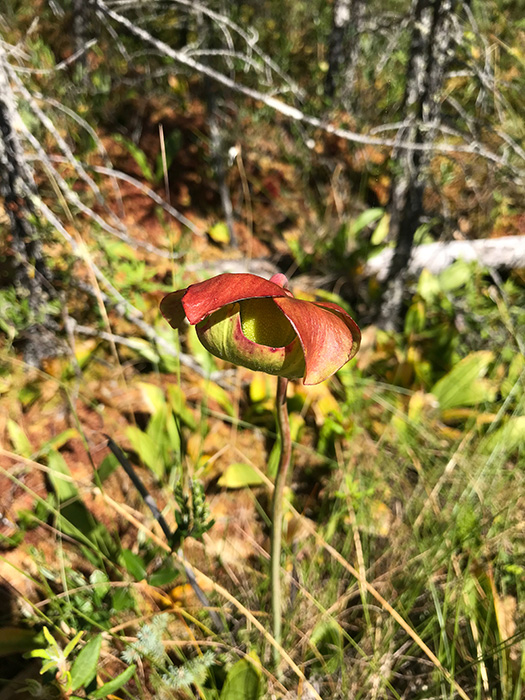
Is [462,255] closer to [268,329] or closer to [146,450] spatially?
[146,450]

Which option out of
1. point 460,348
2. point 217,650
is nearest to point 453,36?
point 460,348

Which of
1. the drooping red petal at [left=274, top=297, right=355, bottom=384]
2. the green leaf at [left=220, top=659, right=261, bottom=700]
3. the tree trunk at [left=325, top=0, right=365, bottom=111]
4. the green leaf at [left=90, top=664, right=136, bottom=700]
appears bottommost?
the green leaf at [left=220, top=659, right=261, bottom=700]

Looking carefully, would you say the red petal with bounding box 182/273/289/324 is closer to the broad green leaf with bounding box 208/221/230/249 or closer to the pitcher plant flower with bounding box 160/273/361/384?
the pitcher plant flower with bounding box 160/273/361/384

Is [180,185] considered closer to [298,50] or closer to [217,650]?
[298,50]

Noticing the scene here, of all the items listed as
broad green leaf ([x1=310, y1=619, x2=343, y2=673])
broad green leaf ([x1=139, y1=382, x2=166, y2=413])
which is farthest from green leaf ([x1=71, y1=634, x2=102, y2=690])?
broad green leaf ([x1=139, y1=382, x2=166, y2=413])

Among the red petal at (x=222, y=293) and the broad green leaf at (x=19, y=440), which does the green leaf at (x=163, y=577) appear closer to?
the red petal at (x=222, y=293)

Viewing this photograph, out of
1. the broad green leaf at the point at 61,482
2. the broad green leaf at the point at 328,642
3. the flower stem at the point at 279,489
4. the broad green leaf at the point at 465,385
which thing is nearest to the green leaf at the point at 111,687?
the flower stem at the point at 279,489
